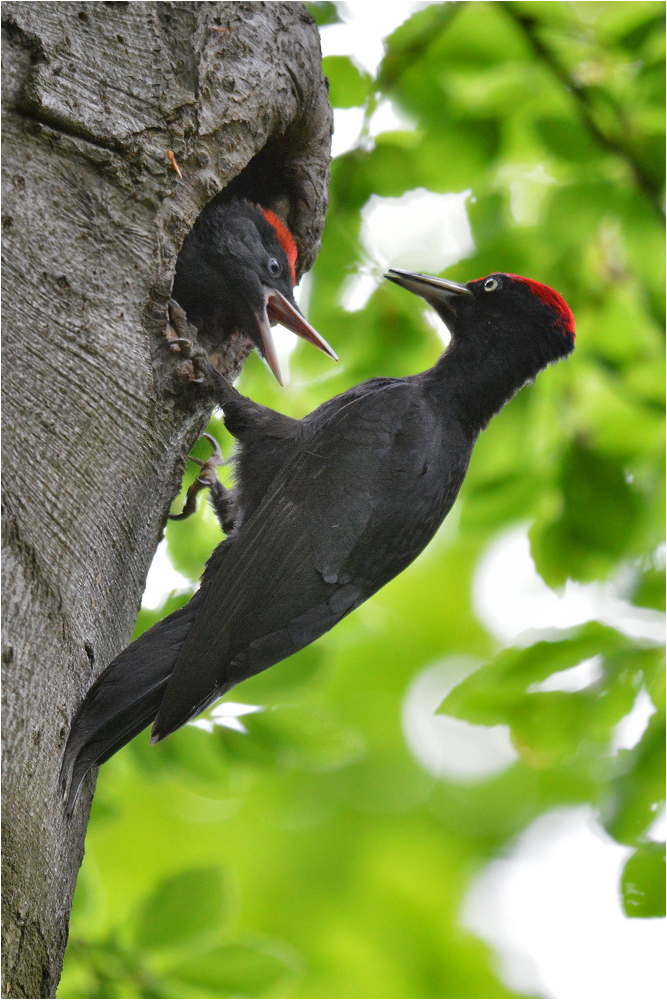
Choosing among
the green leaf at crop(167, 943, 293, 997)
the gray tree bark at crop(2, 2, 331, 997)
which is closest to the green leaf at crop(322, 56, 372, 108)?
the gray tree bark at crop(2, 2, 331, 997)

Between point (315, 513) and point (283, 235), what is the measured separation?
1.20 m

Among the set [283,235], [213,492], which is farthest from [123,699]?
[283,235]

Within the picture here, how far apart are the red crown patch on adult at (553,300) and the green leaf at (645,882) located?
5.95 feet

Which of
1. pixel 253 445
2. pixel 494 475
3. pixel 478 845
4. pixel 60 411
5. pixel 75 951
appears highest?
pixel 60 411

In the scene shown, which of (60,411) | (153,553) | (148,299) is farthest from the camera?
(153,553)

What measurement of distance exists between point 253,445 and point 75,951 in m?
1.53

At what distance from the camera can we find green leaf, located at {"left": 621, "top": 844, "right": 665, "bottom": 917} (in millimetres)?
2100

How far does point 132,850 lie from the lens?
16.9 ft

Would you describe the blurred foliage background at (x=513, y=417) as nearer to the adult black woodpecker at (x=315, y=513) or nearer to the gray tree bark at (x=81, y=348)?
the adult black woodpecker at (x=315, y=513)

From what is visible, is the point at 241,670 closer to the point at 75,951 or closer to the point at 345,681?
A: the point at 75,951

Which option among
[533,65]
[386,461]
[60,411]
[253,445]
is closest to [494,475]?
[386,461]

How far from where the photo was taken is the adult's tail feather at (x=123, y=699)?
189 cm

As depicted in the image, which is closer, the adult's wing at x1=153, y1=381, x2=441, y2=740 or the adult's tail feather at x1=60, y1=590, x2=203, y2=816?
the adult's tail feather at x1=60, y1=590, x2=203, y2=816

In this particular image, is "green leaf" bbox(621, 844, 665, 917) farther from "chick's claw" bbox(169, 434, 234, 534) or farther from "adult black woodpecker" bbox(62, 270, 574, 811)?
"chick's claw" bbox(169, 434, 234, 534)
